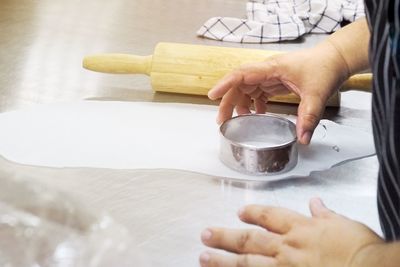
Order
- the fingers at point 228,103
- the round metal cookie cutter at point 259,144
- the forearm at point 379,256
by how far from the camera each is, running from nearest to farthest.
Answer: the forearm at point 379,256 < the round metal cookie cutter at point 259,144 < the fingers at point 228,103

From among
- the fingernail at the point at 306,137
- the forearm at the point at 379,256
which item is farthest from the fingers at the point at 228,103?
the forearm at the point at 379,256

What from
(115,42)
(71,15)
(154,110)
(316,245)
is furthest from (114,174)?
(71,15)

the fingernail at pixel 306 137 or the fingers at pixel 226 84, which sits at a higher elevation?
the fingers at pixel 226 84

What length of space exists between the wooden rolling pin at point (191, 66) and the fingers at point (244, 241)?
0.35m

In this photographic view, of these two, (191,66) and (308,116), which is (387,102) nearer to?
(308,116)

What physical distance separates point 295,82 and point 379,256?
359 millimetres

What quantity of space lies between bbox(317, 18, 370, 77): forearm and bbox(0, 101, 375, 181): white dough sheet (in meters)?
0.08

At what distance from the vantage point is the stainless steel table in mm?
645

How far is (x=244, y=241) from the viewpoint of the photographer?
546 mm

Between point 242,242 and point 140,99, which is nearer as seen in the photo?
point 242,242

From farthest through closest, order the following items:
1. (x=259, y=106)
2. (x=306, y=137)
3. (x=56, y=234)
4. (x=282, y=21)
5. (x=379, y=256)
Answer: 1. (x=282, y=21)
2. (x=259, y=106)
3. (x=306, y=137)
4. (x=56, y=234)
5. (x=379, y=256)

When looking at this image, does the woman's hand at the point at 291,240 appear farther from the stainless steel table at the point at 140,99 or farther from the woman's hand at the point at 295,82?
the woman's hand at the point at 295,82

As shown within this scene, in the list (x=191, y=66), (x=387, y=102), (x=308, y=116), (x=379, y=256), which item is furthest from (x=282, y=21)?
(x=379, y=256)

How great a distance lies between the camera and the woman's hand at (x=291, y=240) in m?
0.50
